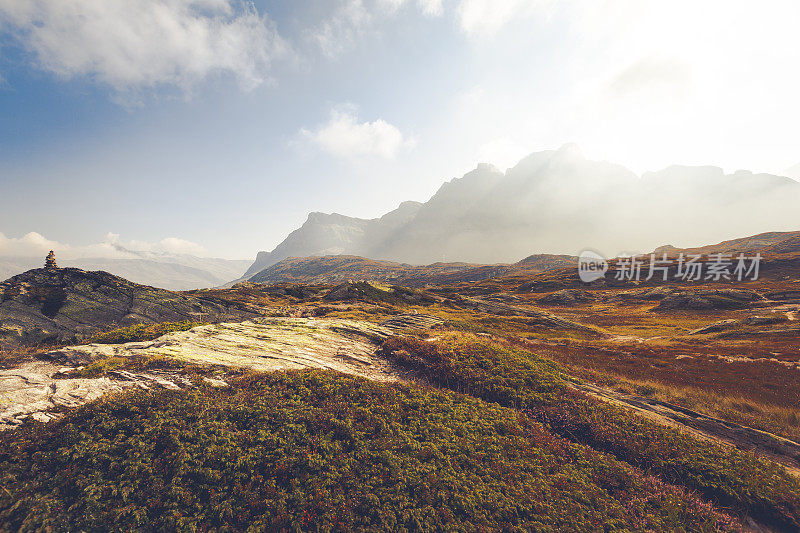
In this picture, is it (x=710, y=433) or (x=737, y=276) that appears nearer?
(x=710, y=433)

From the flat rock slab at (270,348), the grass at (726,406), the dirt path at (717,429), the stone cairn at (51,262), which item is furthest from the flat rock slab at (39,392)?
the stone cairn at (51,262)

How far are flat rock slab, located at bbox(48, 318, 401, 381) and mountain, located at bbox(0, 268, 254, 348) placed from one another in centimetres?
1496

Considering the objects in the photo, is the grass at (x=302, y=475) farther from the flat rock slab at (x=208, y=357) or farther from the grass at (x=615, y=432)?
the flat rock slab at (x=208, y=357)

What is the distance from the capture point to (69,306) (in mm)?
30344

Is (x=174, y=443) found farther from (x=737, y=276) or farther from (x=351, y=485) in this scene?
(x=737, y=276)

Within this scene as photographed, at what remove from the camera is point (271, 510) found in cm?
781

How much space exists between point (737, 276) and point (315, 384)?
669 ft

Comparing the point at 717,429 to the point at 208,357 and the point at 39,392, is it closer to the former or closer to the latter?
the point at 208,357

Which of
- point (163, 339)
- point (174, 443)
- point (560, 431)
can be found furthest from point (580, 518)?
point (163, 339)

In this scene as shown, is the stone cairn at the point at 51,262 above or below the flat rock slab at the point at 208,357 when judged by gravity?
above

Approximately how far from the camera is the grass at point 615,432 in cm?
997

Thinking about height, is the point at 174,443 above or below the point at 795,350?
above

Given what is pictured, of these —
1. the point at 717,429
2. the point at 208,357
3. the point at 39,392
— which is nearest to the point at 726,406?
the point at 717,429

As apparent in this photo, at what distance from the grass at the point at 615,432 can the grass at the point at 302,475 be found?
1264 mm
